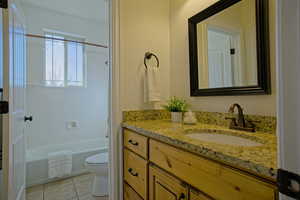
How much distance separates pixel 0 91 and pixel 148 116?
4.01 ft

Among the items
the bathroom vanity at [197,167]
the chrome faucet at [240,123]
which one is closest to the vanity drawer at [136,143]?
the bathroom vanity at [197,167]

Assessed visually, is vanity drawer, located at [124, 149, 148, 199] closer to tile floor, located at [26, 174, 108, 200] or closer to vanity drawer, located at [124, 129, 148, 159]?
vanity drawer, located at [124, 129, 148, 159]

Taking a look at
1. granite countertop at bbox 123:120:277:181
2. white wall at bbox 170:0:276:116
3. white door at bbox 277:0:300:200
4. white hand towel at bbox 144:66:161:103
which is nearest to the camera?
white door at bbox 277:0:300:200

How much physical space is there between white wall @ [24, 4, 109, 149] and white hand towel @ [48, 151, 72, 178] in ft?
1.91

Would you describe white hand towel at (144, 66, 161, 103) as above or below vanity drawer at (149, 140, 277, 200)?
above

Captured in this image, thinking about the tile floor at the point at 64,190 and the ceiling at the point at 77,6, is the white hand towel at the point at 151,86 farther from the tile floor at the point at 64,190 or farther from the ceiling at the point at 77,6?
the ceiling at the point at 77,6

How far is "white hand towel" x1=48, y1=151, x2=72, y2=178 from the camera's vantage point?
87.7 inches

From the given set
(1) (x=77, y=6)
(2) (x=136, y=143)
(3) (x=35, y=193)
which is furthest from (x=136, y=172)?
(1) (x=77, y=6)

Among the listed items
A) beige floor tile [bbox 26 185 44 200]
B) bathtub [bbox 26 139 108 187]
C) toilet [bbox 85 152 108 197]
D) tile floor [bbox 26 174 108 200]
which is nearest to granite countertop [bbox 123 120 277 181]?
toilet [bbox 85 152 108 197]

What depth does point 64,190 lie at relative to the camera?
2059mm

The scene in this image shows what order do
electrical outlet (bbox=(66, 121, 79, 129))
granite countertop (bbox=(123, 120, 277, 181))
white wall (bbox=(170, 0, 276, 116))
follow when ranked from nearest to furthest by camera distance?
1. granite countertop (bbox=(123, 120, 277, 181))
2. white wall (bbox=(170, 0, 276, 116))
3. electrical outlet (bbox=(66, 121, 79, 129))

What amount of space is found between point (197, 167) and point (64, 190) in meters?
1.99

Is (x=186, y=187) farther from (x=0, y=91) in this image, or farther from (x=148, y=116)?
(x=0, y=91)

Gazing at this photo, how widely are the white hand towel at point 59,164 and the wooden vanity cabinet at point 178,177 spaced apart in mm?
1304
